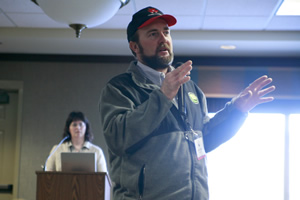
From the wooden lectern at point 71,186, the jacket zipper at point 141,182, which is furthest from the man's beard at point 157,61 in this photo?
the wooden lectern at point 71,186

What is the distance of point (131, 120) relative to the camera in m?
1.72

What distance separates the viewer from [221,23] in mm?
5590

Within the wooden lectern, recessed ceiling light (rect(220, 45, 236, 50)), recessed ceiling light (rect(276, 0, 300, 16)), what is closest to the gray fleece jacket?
the wooden lectern

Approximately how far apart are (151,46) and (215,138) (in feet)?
1.41

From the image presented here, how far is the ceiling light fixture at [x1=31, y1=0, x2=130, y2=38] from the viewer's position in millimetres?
3986

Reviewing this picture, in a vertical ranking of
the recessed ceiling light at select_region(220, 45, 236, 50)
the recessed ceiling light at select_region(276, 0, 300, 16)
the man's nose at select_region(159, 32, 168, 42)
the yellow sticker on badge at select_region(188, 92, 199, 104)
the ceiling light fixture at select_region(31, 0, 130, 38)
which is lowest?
the yellow sticker on badge at select_region(188, 92, 199, 104)

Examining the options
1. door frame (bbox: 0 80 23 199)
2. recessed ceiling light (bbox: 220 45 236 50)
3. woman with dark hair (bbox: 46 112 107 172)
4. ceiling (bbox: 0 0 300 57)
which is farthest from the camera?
door frame (bbox: 0 80 23 199)

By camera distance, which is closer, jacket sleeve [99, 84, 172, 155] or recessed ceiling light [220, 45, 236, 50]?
jacket sleeve [99, 84, 172, 155]

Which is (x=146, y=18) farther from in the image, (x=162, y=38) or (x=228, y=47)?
(x=228, y=47)

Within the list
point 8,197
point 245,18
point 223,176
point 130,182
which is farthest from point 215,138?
point 8,197

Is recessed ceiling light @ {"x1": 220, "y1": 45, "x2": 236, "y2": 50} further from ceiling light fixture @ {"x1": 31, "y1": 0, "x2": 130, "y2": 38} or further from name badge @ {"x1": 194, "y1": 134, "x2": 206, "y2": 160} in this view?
name badge @ {"x1": 194, "y1": 134, "x2": 206, "y2": 160}

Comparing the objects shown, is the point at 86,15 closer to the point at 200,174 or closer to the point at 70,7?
the point at 70,7

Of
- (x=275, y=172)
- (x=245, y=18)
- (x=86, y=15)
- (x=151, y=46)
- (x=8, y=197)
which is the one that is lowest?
(x=8, y=197)

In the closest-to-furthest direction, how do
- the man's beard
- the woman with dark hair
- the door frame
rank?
the man's beard, the woman with dark hair, the door frame
